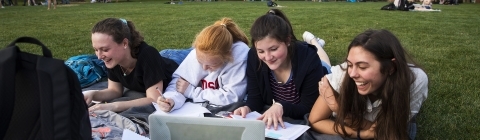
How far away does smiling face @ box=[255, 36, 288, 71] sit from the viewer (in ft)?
10.2

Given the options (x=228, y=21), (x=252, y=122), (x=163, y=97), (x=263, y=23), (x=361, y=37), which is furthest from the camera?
(x=228, y=21)

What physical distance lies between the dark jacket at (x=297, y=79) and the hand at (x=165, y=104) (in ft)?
2.04

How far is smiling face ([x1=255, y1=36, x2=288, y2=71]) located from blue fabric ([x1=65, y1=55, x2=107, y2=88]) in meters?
2.21

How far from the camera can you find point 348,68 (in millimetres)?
2584

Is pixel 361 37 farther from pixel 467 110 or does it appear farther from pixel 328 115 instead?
pixel 467 110

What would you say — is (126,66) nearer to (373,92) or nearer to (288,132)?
(288,132)

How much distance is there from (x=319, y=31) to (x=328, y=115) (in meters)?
6.83

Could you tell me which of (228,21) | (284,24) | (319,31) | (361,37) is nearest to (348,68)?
(361,37)

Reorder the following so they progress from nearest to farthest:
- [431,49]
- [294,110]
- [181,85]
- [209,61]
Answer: [294,110] < [209,61] < [181,85] < [431,49]

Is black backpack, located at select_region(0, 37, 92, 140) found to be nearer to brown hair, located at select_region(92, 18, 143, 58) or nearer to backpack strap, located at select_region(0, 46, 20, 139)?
backpack strap, located at select_region(0, 46, 20, 139)

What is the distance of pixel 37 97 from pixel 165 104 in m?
1.60

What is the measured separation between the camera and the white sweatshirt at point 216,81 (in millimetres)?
3705

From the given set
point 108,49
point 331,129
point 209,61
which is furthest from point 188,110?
point 331,129

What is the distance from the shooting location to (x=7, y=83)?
1.75 meters
